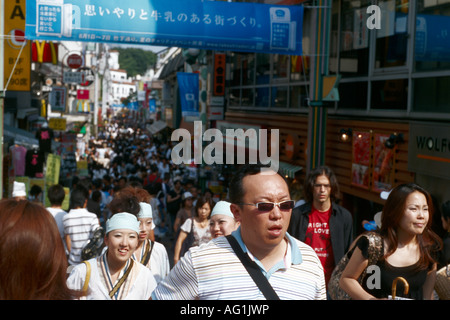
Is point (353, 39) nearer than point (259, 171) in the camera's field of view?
No

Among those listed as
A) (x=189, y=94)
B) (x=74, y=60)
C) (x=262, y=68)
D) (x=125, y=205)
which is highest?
(x=74, y=60)

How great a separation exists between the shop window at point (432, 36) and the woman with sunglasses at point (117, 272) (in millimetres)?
6920

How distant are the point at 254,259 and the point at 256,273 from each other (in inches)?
3.7

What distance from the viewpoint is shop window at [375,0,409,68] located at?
1095 cm

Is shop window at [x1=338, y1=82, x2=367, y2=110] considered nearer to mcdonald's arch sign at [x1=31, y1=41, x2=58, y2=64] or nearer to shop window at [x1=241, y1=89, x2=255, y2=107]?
shop window at [x1=241, y1=89, x2=255, y2=107]

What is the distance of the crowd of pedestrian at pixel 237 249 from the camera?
7.63 ft

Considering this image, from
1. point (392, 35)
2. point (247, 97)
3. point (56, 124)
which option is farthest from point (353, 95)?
point (56, 124)

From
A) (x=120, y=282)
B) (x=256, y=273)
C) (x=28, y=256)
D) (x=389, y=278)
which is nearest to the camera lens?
(x=28, y=256)

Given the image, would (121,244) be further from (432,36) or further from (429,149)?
(432,36)

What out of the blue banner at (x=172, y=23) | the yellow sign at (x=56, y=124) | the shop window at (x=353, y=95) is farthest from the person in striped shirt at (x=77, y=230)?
the yellow sign at (x=56, y=124)

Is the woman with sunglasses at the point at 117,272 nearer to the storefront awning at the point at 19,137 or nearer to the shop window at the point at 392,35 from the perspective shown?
the shop window at the point at 392,35

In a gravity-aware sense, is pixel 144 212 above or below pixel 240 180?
below

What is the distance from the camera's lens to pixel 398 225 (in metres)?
4.24
